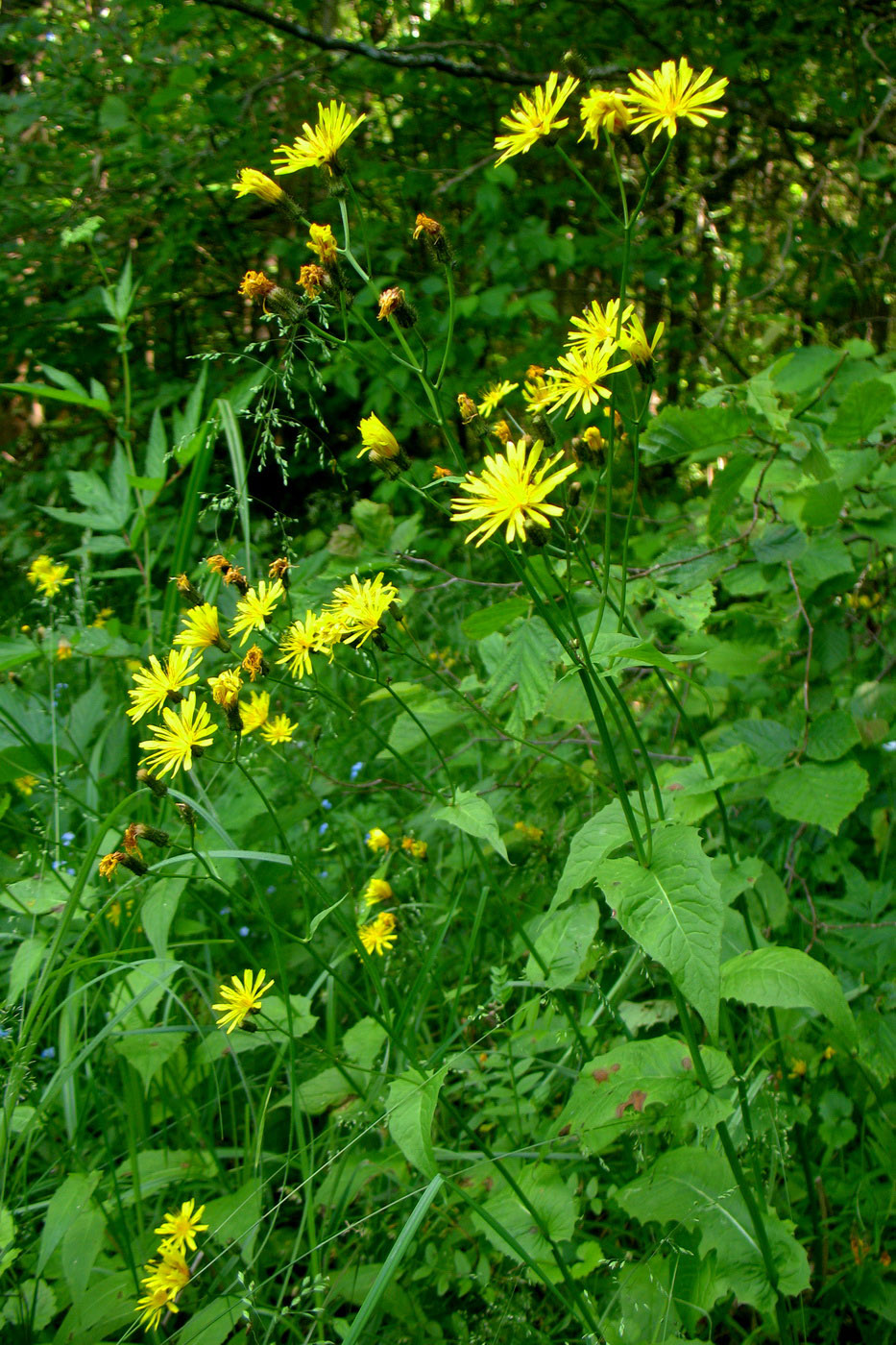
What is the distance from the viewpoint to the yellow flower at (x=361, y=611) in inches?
50.2

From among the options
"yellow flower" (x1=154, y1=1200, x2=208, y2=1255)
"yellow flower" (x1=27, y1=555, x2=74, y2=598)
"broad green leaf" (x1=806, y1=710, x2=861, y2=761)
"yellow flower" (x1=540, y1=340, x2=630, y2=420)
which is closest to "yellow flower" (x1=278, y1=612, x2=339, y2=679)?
"yellow flower" (x1=540, y1=340, x2=630, y2=420)

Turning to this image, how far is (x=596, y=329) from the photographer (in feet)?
3.75

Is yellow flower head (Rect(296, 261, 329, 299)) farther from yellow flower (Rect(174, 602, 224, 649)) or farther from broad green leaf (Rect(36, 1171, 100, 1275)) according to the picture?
broad green leaf (Rect(36, 1171, 100, 1275))

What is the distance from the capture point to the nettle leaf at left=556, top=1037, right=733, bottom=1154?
3.75 feet

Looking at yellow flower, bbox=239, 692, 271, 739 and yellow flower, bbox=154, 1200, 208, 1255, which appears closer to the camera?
yellow flower, bbox=154, 1200, 208, 1255

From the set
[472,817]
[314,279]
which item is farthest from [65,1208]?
[314,279]

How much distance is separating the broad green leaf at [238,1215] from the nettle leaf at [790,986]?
705mm

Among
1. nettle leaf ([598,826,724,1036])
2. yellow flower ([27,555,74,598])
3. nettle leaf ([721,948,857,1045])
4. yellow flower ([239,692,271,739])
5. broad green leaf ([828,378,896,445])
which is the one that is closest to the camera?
nettle leaf ([598,826,724,1036])

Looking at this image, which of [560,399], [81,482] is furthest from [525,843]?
[81,482]

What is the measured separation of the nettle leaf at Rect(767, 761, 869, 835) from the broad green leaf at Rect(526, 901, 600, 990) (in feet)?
1.43

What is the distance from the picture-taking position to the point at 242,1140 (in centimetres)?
180

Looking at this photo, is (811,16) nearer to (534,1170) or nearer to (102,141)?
(102,141)

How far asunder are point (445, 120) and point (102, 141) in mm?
1688

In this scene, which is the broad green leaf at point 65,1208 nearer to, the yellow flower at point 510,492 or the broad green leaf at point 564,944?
the broad green leaf at point 564,944
